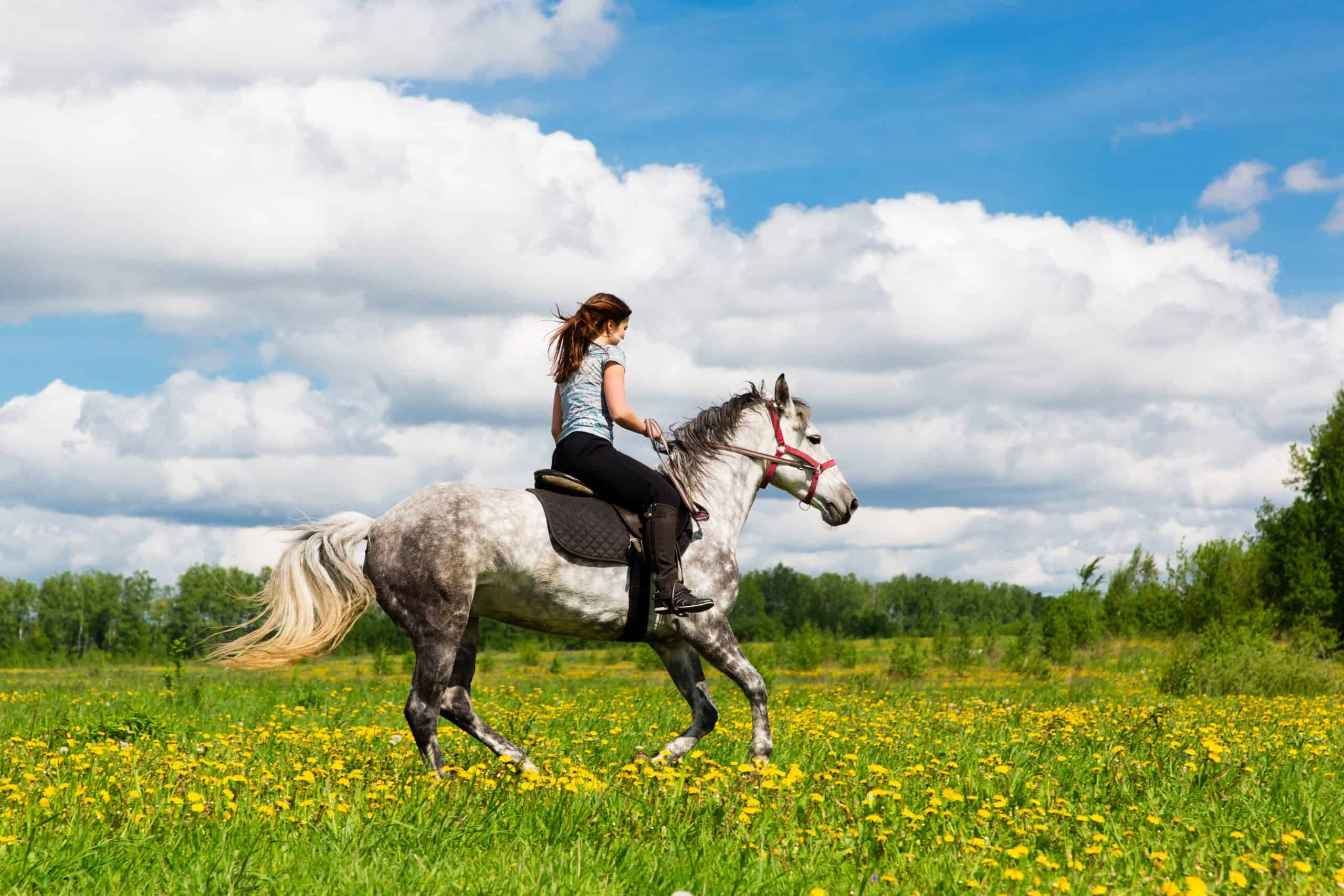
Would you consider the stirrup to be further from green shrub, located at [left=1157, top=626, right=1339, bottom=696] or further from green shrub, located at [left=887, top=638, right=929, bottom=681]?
green shrub, located at [left=887, top=638, right=929, bottom=681]

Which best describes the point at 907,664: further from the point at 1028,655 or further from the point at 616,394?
the point at 616,394

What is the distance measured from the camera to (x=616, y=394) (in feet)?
24.6

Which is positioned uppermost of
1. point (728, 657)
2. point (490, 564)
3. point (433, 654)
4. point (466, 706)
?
point (490, 564)

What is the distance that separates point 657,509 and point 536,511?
872 millimetres

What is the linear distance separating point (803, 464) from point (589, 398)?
224 cm

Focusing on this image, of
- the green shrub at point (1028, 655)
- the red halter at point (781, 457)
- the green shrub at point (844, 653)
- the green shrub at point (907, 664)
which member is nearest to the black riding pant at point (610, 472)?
the red halter at point (781, 457)

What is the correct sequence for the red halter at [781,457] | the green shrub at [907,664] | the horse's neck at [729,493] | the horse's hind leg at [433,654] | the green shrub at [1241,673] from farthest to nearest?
1. the green shrub at [907,664]
2. the green shrub at [1241,673]
3. the red halter at [781,457]
4. the horse's neck at [729,493]
5. the horse's hind leg at [433,654]

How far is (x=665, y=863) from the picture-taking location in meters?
4.26

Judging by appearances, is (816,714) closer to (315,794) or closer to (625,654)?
(315,794)

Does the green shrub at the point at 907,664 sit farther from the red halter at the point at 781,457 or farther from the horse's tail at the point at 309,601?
the horse's tail at the point at 309,601

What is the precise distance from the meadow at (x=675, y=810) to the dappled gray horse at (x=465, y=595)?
0.49 metres

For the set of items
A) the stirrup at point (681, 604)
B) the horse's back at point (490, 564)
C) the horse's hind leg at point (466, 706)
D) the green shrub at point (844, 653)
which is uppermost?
the horse's back at point (490, 564)

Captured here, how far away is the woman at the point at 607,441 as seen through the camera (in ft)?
24.4

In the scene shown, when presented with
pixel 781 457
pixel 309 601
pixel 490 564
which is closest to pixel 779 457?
pixel 781 457
